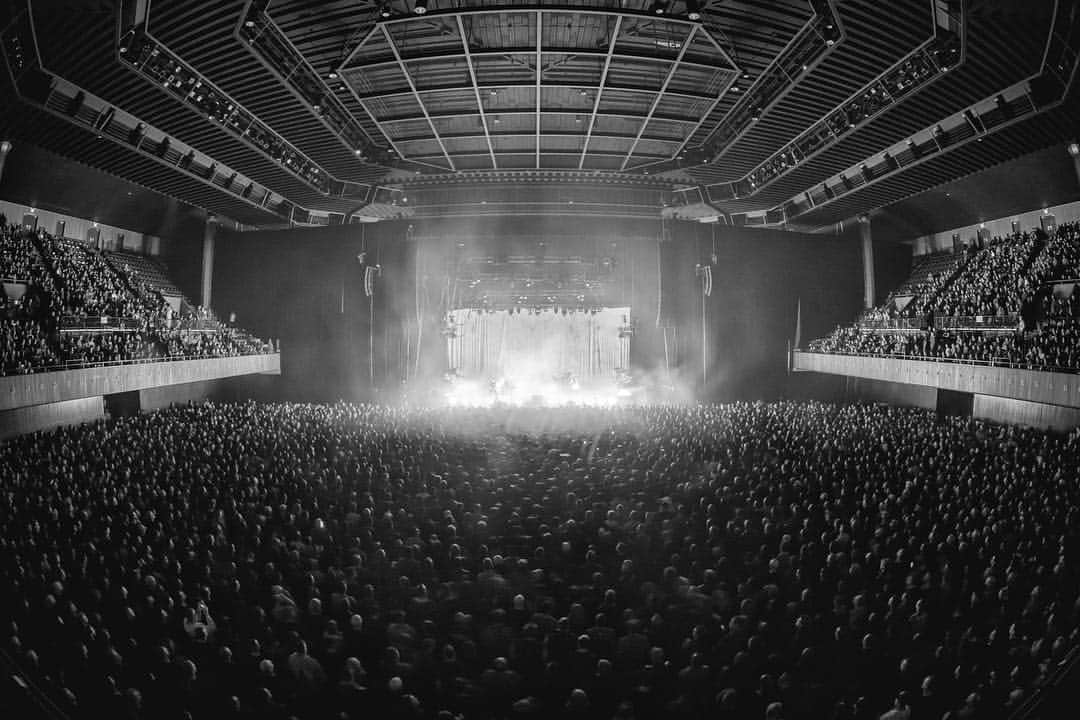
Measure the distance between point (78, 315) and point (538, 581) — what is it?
20378 millimetres

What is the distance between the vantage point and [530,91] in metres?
22.7

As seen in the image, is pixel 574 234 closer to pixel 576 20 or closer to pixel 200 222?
pixel 576 20

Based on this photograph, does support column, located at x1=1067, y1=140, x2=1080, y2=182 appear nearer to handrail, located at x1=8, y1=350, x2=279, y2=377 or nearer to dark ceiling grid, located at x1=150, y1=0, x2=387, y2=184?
handrail, located at x1=8, y1=350, x2=279, y2=377

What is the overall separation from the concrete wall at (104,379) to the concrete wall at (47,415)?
875 mm

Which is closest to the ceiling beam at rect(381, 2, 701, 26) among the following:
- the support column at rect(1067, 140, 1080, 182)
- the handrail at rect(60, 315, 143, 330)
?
the support column at rect(1067, 140, 1080, 182)

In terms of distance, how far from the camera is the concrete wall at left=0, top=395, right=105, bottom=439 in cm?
1814

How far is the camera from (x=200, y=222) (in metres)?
32.5

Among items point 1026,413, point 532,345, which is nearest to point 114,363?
point 532,345

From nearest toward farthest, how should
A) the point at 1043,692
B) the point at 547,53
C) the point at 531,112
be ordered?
the point at 1043,692
the point at 547,53
the point at 531,112

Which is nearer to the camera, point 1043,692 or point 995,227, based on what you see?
point 1043,692

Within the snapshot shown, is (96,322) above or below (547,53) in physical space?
below

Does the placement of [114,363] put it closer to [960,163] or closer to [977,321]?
[977,321]

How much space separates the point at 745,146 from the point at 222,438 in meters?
20.9

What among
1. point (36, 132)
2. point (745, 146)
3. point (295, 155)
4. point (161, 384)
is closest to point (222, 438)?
point (161, 384)
